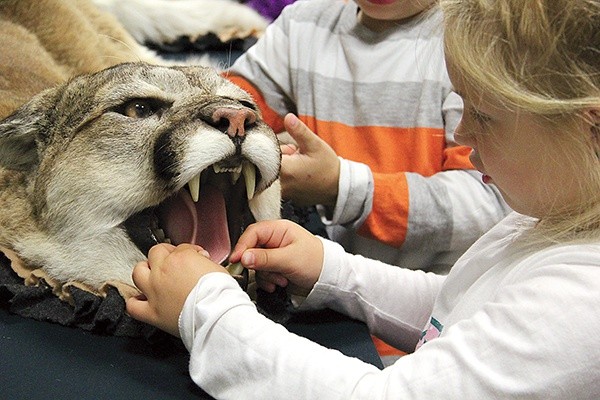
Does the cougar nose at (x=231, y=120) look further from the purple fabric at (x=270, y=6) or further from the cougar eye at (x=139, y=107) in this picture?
the purple fabric at (x=270, y=6)

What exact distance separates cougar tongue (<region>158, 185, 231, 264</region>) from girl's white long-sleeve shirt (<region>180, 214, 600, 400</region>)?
0.11 m

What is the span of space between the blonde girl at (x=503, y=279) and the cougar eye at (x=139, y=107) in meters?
0.18

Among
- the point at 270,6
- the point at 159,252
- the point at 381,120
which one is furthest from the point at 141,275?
the point at 270,6

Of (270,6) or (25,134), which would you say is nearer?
(25,134)

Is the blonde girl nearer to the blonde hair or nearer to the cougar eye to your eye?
the blonde hair

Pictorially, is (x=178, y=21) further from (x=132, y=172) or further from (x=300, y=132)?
(x=132, y=172)

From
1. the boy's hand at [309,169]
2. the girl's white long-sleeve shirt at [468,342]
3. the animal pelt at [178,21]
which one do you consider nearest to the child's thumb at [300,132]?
the boy's hand at [309,169]

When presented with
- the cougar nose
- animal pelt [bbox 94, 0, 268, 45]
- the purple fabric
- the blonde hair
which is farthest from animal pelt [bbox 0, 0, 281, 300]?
the purple fabric

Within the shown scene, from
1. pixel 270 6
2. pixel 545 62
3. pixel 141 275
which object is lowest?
pixel 270 6

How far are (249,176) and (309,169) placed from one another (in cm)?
33

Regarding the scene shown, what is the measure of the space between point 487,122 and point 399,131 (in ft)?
2.17

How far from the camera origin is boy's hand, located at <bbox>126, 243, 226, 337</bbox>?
2.89 feet

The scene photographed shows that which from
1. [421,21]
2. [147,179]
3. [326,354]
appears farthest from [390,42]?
[326,354]

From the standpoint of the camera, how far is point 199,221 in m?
0.99
